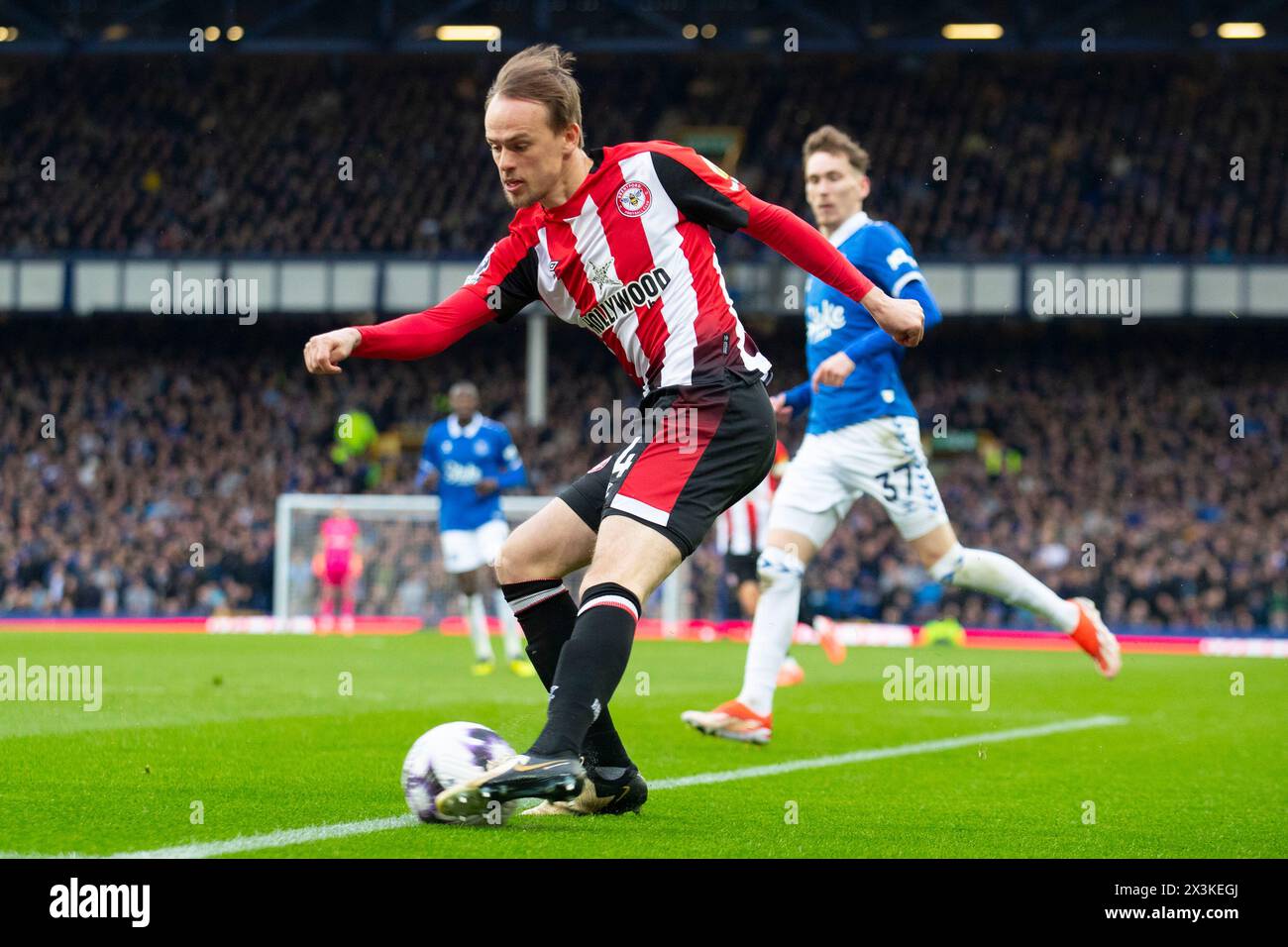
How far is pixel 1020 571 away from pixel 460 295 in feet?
11.9

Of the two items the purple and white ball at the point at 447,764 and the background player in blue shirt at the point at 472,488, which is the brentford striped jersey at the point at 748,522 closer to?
the background player in blue shirt at the point at 472,488

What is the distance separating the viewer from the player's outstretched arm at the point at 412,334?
4.42 meters

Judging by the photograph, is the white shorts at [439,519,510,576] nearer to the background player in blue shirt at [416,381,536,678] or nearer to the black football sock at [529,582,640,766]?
the background player in blue shirt at [416,381,536,678]

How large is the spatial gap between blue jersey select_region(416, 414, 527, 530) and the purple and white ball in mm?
9252

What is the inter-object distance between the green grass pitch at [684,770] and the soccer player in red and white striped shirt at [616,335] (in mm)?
482

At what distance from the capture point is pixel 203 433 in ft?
112

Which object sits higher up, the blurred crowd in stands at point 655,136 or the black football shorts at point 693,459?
the blurred crowd in stands at point 655,136

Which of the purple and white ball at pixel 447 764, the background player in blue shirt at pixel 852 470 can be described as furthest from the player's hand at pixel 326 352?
the background player in blue shirt at pixel 852 470

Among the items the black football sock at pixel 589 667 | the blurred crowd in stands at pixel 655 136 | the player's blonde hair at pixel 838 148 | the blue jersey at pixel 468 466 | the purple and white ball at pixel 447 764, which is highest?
the blurred crowd in stands at pixel 655 136

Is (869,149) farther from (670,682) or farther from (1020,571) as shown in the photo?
(1020,571)

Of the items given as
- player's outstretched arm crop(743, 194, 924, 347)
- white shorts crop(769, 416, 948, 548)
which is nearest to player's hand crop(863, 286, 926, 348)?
player's outstretched arm crop(743, 194, 924, 347)

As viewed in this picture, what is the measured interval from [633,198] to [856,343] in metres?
2.96
